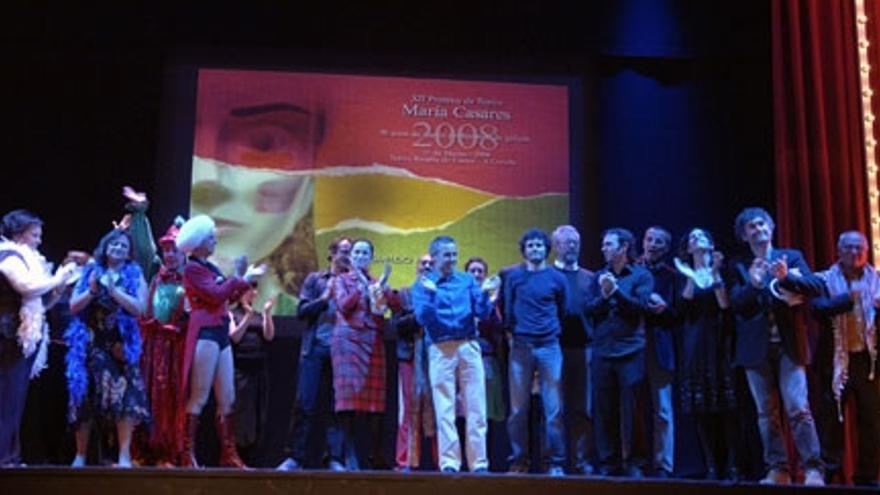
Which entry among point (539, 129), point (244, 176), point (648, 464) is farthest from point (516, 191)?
point (648, 464)

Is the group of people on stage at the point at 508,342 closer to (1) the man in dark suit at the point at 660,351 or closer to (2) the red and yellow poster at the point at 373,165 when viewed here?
(1) the man in dark suit at the point at 660,351

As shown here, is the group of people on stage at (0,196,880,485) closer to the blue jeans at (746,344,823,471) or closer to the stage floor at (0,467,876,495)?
the blue jeans at (746,344,823,471)

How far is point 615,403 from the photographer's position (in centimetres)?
608

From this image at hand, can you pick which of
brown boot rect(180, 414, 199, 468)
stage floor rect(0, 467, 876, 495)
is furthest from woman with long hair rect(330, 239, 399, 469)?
brown boot rect(180, 414, 199, 468)

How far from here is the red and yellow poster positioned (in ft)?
26.5

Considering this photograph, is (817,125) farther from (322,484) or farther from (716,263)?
(322,484)

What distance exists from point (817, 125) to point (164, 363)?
4.69 metres

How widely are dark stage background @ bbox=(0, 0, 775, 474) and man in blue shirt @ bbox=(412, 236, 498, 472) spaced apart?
2.25 m

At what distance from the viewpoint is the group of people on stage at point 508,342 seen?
579 centimetres

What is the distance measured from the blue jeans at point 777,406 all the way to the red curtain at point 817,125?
1982 mm

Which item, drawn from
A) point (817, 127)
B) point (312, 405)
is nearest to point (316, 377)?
point (312, 405)

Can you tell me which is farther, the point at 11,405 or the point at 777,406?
the point at 777,406

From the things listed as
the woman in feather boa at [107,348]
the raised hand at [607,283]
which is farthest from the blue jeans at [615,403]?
the woman in feather boa at [107,348]

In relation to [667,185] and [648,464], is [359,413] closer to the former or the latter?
[648,464]
